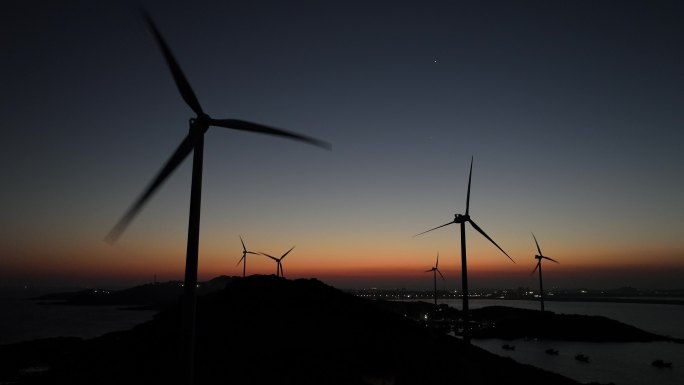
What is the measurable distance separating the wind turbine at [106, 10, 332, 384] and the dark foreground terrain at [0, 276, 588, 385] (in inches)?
468


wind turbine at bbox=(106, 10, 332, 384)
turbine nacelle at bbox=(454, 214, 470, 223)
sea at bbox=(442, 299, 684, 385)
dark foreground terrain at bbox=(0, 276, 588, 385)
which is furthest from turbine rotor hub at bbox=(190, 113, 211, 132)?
sea at bbox=(442, 299, 684, 385)

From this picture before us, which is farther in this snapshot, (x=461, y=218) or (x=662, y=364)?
(x=662, y=364)

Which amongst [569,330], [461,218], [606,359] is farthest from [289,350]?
[569,330]

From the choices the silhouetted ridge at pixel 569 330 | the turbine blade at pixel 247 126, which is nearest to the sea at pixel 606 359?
the silhouetted ridge at pixel 569 330

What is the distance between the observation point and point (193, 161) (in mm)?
18047

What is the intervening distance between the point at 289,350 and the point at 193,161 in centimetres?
2422

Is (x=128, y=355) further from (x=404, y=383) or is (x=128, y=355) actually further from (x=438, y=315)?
(x=438, y=315)

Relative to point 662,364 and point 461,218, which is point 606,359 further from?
point 461,218

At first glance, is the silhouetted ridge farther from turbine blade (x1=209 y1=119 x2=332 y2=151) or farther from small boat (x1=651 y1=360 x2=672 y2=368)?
turbine blade (x1=209 y1=119 x2=332 y2=151)

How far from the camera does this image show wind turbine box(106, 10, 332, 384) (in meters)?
16.6

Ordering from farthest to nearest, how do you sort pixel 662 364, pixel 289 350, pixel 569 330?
1. pixel 569 330
2. pixel 662 364
3. pixel 289 350

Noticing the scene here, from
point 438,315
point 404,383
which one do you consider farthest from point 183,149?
point 438,315

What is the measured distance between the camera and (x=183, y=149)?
19.5 meters

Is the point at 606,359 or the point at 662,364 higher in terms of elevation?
the point at 662,364
